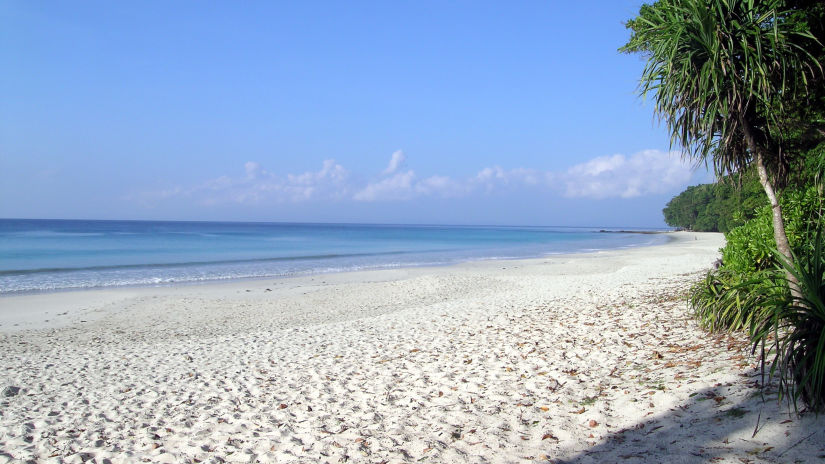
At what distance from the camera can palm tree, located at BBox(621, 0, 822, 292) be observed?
5816 mm

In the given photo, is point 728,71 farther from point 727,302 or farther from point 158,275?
point 158,275

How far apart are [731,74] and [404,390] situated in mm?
5287

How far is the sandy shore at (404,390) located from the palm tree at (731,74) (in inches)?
92.8

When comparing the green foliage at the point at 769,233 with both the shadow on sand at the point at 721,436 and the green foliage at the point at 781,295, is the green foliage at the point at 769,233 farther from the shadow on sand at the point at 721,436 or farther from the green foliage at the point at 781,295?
the shadow on sand at the point at 721,436

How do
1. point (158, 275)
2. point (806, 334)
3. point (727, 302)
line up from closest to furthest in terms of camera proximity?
point (806, 334) → point (727, 302) → point (158, 275)

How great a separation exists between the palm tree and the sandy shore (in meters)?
2.36

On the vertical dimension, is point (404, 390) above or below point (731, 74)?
below

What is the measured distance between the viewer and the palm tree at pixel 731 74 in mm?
5816

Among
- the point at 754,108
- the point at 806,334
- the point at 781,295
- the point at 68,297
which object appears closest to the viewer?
the point at 806,334

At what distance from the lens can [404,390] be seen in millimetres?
6461

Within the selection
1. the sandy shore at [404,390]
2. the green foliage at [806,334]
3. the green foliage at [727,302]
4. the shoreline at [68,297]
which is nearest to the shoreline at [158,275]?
the shoreline at [68,297]

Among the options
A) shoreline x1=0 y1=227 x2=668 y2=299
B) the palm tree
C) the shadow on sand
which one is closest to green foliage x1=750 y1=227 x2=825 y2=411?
the shadow on sand

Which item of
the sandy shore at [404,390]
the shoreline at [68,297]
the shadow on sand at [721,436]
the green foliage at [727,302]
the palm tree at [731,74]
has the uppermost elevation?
the palm tree at [731,74]

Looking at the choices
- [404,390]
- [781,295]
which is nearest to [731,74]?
[781,295]
